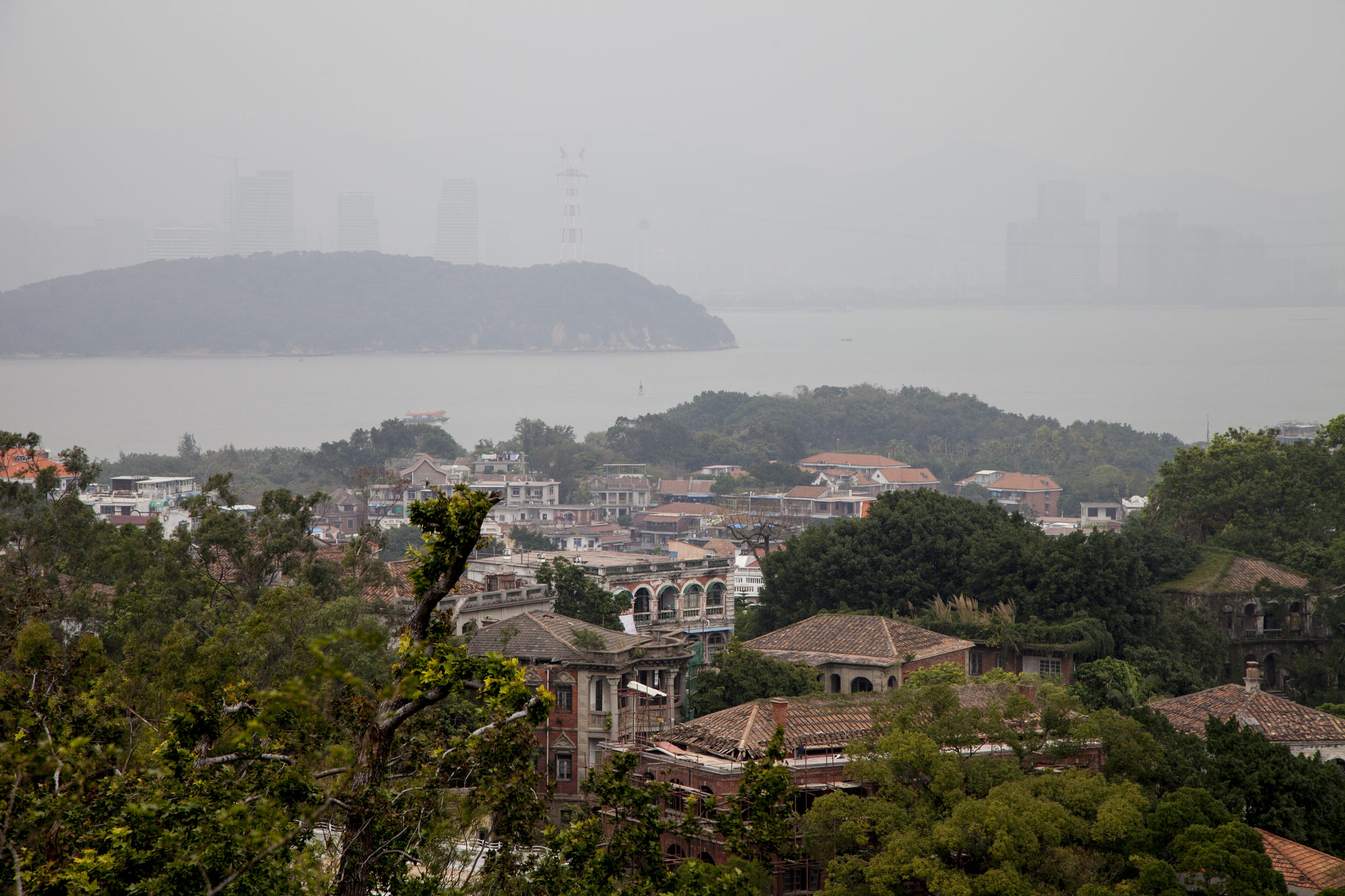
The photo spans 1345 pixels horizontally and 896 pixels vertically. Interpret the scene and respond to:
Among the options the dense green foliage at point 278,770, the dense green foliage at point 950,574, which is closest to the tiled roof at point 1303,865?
the dense green foliage at point 278,770

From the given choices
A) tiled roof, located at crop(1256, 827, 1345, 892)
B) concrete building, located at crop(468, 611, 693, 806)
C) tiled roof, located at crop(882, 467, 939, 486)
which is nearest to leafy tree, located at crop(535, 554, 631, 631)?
concrete building, located at crop(468, 611, 693, 806)

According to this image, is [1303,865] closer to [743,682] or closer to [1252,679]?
[743,682]

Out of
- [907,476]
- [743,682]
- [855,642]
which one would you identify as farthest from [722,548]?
[743,682]

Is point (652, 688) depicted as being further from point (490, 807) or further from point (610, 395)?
point (610, 395)

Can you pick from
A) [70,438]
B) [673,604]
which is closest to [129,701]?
[673,604]

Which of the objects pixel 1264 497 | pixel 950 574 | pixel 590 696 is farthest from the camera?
pixel 1264 497

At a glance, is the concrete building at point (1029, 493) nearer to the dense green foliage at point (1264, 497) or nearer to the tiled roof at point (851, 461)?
the tiled roof at point (851, 461)

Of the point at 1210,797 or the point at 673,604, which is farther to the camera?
the point at 673,604
